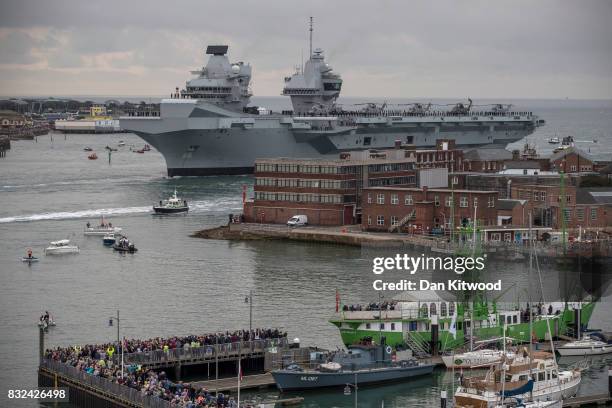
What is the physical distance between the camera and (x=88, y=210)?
77.1 m

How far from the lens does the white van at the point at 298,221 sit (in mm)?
66562

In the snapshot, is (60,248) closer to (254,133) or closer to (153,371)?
(153,371)

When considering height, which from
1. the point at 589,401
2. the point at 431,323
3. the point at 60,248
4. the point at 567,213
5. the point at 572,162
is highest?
the point at 572,162

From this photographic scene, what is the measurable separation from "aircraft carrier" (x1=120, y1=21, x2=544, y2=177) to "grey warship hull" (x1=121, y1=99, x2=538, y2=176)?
7 cm

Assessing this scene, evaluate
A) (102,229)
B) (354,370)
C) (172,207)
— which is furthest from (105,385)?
(172,207)

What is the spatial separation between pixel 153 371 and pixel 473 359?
8.02 m

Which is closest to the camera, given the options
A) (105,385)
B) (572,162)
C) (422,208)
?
(105,385)

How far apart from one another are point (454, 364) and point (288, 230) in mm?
29894

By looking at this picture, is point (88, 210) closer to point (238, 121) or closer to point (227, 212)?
point (227, 212)

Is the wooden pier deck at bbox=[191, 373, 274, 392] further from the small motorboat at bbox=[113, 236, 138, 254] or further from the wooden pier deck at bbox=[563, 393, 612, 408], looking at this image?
the small motorboat at bbox=[113, 236, 138, 254]

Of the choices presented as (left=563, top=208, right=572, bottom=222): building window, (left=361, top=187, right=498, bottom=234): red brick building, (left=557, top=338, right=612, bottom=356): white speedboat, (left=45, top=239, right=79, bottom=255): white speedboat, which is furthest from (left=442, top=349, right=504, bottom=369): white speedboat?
(left=45, top=239, right=79, bottom=255): white speedboat

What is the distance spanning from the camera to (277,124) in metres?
106

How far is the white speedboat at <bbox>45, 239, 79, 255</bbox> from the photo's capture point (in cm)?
5919

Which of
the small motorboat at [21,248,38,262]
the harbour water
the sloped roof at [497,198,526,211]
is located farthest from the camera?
the sloped roof at [497,198,526,211]
